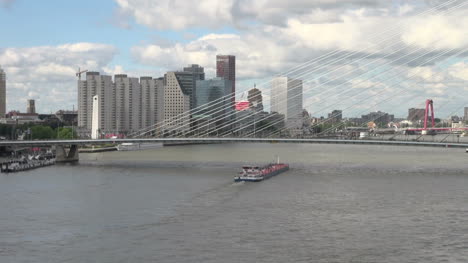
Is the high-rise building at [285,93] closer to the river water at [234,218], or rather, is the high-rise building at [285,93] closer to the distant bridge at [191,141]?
the distant bridge at [191,141]

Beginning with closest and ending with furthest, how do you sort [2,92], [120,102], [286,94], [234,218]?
→ [234,218] → [286,94] → [120,102] → [2,92]

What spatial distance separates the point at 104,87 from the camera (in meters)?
97.6

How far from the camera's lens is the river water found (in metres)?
15.3

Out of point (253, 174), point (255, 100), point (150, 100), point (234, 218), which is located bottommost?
point (234, 218)

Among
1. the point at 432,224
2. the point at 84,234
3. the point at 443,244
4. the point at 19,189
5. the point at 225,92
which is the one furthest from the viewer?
the point at 225,92

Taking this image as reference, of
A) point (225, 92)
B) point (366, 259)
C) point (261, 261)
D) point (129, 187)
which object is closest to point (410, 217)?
point (366, 259)

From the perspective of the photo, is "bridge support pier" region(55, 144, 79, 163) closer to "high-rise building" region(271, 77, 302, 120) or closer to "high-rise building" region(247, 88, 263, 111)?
"high-rise building" region(247, 88, 263, 111)

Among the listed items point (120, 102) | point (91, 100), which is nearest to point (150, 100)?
point (120, 102)

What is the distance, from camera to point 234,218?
19.4 meters

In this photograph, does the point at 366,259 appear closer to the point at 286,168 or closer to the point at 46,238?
the point at 46,238

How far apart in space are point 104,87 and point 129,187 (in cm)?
7233

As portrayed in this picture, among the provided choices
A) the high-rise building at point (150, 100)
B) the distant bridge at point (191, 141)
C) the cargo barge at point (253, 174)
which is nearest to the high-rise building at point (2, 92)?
the high-rise building at point (150, 100)

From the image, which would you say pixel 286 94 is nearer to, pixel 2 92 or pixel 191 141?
pixel 2 92

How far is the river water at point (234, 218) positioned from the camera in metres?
15.3
